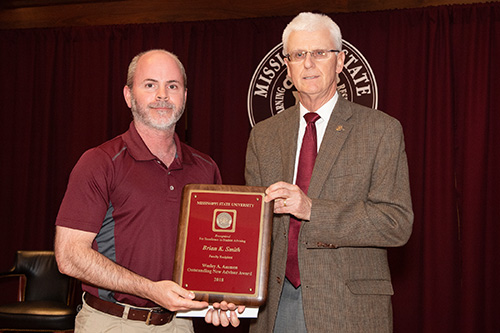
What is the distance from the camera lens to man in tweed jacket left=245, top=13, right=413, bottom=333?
1.94 metres

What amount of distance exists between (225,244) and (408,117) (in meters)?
3.13

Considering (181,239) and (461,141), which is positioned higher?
(461,141)

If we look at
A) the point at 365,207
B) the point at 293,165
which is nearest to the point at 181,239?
the point at 293,165

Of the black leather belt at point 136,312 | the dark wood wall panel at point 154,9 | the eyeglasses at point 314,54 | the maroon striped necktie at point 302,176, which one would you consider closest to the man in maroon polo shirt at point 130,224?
the black leather belt at point 136,312

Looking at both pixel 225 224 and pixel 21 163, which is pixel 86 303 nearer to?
pixel 225 224

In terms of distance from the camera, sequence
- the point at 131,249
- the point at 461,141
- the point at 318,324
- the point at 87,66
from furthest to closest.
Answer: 1. the point at 87,66
2. the point at 461,141
3. the point at 131,249
4. the point at 318,324

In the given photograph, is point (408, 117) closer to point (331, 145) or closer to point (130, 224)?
point (331, 145)

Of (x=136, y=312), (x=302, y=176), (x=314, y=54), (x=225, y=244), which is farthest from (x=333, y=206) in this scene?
(x=136, y=312)

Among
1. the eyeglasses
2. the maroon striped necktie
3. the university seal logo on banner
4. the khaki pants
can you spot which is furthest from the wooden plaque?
the university seal logo on banner

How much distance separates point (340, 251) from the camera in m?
2.01

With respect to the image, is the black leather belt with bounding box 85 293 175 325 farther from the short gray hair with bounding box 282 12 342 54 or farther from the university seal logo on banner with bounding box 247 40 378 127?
the university seal logo on banner with bounding box 247 40 378 127

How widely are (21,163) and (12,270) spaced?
1.37 m

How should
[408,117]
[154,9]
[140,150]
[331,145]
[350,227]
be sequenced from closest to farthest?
[350,227] < [331,145] < [140,150] < [408,117] < [154,9]

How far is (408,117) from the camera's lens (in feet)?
15.2
